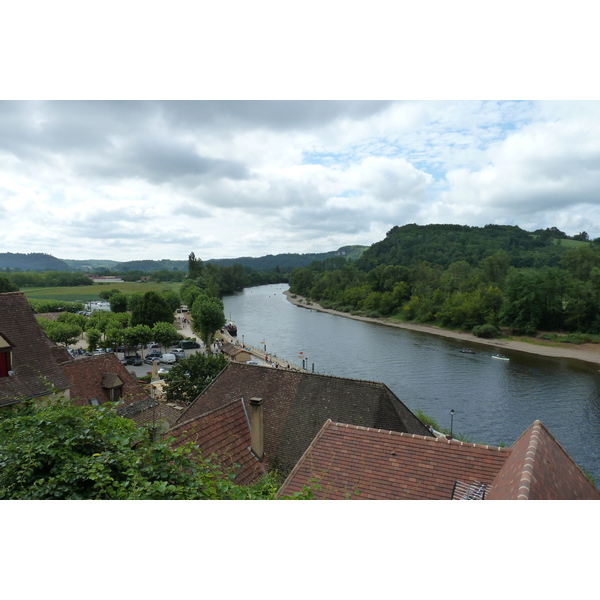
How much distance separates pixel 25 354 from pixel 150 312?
119 ft

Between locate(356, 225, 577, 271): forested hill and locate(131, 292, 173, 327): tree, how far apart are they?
80.7m

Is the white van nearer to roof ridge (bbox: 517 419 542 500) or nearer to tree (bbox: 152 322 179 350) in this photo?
tree (bbox: 152 322 179 350)

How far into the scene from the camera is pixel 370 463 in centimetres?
569

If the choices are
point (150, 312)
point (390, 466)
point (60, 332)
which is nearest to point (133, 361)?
point (60, 332)

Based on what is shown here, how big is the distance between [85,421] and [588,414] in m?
28.2

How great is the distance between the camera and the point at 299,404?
1132 cm

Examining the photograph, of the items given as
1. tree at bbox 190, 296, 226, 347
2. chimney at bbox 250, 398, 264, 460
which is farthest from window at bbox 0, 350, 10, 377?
tree at bbox 190, 296, 226, 347

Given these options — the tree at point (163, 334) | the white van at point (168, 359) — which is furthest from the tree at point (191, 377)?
the tree at point (163, 334)

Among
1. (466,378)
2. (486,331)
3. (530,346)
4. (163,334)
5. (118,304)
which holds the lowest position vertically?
(466,378)

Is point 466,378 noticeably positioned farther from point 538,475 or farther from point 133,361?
point 538,475

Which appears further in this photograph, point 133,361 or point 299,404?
point 133,361

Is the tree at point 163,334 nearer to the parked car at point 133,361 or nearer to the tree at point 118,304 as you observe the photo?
the parked car at point 133,361

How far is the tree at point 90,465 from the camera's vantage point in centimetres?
361

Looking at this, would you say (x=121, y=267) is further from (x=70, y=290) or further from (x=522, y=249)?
(x=522, y=249)
